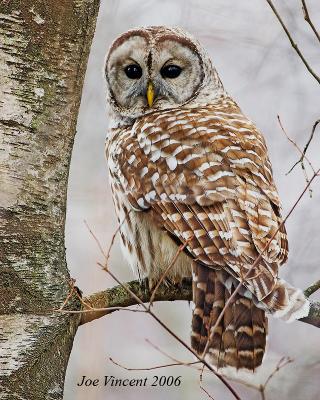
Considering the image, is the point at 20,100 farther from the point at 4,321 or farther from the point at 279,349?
the point at 279,349

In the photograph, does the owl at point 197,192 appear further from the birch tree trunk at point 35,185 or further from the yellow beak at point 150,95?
the birch tree trunk at point 35,185

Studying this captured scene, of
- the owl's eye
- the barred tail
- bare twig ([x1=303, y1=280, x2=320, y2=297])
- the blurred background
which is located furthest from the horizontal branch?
the blurred background

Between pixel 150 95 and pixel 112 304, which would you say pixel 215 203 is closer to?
pixel 112 304

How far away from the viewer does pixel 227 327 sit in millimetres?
2977

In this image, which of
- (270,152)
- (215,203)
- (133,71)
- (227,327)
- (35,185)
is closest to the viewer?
(35,185)

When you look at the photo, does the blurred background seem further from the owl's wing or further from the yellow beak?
the owl's wing

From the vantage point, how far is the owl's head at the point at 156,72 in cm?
414

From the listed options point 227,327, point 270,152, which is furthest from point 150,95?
point 270,152

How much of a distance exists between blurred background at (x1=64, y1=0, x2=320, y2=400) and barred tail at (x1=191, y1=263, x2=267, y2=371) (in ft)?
7.96

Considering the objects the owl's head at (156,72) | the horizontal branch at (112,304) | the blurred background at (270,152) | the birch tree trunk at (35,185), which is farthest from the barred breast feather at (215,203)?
the blurred background at (270,152)

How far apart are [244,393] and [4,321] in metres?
3.29

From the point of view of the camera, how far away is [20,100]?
101 inches

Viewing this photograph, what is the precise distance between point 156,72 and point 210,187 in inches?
43.6

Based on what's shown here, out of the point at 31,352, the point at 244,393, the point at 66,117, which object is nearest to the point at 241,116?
the point at 66,117
